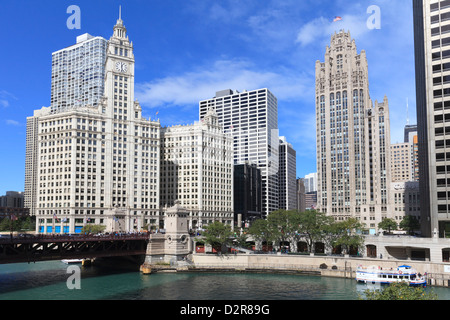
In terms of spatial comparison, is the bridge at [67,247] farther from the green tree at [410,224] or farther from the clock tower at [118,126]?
the green tree at [410,224]

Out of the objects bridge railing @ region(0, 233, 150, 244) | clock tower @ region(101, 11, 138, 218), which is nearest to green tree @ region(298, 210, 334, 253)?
bridge railing @ region(0, 233, 150, 244)

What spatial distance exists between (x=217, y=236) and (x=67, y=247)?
45.2m

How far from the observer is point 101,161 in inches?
7288

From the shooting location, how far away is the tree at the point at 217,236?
422 feet

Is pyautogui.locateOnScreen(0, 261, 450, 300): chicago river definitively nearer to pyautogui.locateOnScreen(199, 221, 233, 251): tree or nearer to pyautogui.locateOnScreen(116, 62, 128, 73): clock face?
pyautogui.locateOnScreen(199, 221, 233, 251): tree

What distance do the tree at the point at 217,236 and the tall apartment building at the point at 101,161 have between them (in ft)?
175

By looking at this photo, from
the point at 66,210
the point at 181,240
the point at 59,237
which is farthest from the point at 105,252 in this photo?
the point at 66,210

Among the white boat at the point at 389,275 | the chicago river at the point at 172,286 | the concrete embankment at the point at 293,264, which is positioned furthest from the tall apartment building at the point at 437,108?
the chicago river at the point at 172,286

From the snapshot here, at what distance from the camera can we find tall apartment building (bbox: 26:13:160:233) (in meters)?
178

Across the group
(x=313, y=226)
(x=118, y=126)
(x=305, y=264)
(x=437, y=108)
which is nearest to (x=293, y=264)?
(x=305, y=264)

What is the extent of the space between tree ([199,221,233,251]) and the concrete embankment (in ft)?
19.2

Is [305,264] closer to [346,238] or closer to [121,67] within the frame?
[346,238]
